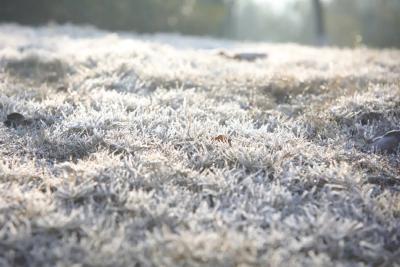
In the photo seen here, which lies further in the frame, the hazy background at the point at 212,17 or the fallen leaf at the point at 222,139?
the hazy background at the point at 212,17

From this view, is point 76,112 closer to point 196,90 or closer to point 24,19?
point 196,90

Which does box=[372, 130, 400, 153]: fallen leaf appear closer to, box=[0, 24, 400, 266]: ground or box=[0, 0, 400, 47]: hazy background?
box=[0, 24, 400, 266]: ground

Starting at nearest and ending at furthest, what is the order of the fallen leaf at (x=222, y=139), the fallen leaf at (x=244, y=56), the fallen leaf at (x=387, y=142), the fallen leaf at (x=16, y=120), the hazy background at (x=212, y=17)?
the fallen leaf at (x=222, y=139)
the fallen leaf at (x=387, y=142)
the fallen leaf at (x=16, y=120)
the fallen leaf at (x=244, y=56)
the hazy background at (x=212, y=17)

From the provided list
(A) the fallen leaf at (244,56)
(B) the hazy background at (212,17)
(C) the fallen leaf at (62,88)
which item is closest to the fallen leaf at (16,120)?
(C) the fallen leaf at (62,88)

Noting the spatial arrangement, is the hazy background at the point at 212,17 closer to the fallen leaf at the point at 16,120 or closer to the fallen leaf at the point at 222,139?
the fallen leaf at the point at 222,139

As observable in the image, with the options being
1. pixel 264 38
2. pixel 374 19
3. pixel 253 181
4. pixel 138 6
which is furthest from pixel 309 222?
pixel 264 38
